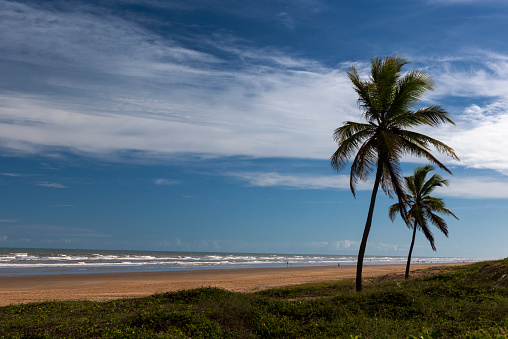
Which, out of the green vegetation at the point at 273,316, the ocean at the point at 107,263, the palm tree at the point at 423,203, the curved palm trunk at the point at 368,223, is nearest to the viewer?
the green vegetation at the point at 273,316

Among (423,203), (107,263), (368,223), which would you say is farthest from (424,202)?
(107,263)

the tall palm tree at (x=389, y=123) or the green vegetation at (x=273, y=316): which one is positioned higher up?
the tall palm tree at (x=389, y=123)

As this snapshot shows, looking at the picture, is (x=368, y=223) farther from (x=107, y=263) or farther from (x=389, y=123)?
(x=107, y=263)

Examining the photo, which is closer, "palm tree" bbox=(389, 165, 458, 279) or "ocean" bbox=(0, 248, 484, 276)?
"palm tree" bbox=(389, 165, 458, 279)

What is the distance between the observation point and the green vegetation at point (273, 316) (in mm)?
7883

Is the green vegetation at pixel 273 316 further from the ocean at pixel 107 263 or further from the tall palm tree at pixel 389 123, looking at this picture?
the ocean at pixel 107 263

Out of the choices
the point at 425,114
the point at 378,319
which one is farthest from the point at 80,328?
the point at 425,114

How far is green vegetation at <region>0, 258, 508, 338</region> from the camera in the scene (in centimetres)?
788

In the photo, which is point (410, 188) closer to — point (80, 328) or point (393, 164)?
point (393, 164)

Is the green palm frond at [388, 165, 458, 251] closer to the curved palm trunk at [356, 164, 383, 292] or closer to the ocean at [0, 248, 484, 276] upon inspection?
the curved palm trunk at [356, 164, 383, 292]

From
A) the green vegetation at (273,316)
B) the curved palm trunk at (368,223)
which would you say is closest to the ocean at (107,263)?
the green vegetation at (273,316)

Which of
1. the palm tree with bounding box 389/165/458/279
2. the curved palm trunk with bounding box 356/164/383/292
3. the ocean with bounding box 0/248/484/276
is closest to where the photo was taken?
the curved palm trunk with bounding box 356/164/383/292

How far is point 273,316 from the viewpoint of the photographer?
920cm

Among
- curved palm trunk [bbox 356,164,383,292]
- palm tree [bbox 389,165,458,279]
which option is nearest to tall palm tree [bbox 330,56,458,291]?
curved palm trunk [bbox 356,164,383,292]
